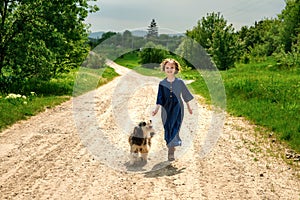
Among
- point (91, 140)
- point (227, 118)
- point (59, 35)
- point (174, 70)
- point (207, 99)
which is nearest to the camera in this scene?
point (174, 70)

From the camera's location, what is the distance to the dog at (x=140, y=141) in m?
7.55

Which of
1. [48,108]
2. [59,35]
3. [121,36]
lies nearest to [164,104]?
[121,36]

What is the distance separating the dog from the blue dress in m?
0.60

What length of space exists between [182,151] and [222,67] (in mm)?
37169

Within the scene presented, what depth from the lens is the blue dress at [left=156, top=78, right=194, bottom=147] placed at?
26.5ft

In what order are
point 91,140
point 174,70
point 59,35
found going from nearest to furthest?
point 174,70
point 91,140
point 59,35

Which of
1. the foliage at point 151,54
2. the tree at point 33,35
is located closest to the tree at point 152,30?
the foliage at point 151,54

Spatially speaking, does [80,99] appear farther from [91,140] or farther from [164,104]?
[164,104]

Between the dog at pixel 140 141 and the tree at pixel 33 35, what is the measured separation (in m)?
13.6

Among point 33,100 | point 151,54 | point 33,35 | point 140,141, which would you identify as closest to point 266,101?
point 151,54

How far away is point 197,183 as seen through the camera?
6699 millimetres

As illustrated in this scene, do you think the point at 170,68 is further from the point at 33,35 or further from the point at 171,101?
the point at 33,35

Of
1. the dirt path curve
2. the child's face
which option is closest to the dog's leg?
the dirt path curve

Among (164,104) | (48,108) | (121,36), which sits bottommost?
(48,108)
